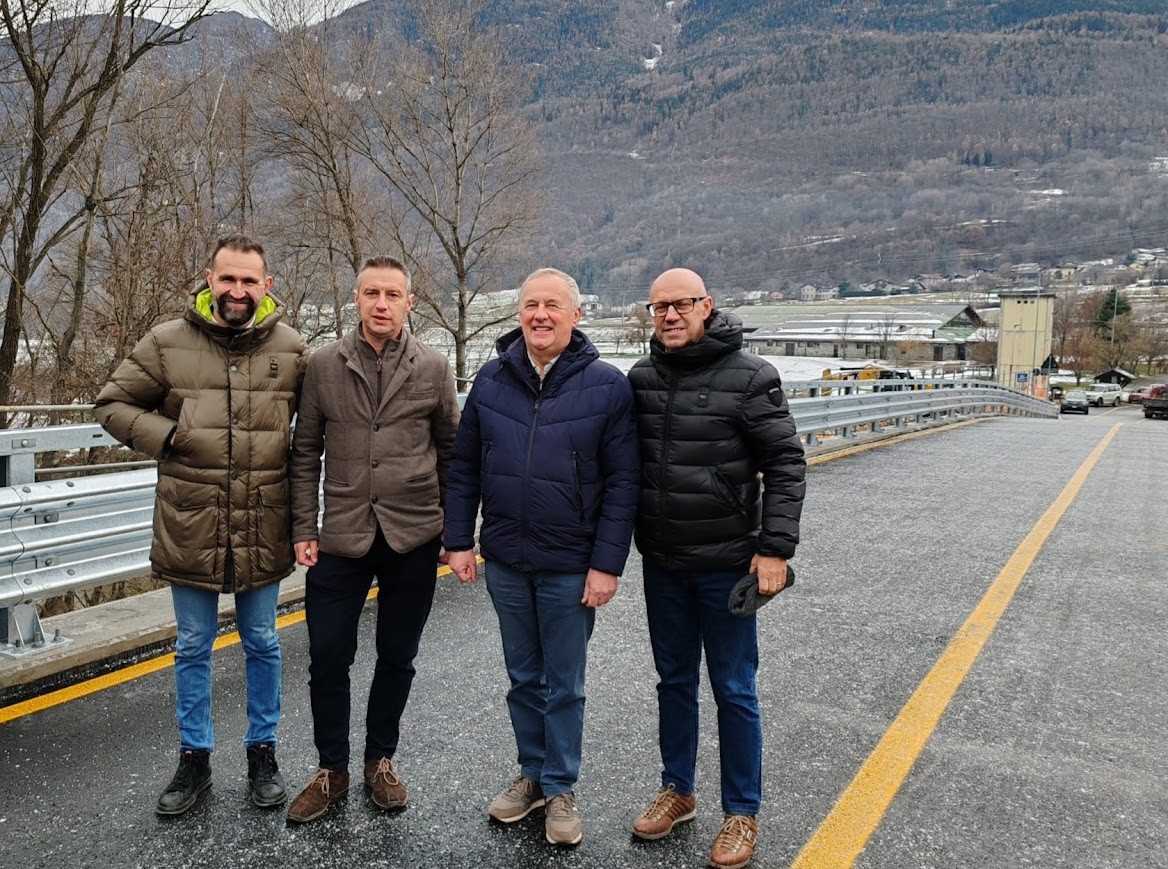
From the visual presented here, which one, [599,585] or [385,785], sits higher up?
[599,585]

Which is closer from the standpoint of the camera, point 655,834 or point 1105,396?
point 655,834

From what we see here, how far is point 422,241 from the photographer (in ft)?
94.4

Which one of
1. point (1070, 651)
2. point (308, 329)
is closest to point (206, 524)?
point (1070, 651)

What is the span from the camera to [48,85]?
1048 cm

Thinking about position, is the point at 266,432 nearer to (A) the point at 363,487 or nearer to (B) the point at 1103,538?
(A) the point at 363,487

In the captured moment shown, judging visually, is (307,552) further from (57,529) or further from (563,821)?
(57,529)

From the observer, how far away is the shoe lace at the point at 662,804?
3066 millimetres

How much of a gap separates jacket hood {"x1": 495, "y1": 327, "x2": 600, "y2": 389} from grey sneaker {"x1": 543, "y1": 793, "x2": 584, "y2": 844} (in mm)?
1413

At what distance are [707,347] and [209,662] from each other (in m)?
2.13

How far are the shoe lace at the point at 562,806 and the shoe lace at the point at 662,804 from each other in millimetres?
258

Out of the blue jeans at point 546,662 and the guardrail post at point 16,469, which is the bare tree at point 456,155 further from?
the blue jeans at point 546,662

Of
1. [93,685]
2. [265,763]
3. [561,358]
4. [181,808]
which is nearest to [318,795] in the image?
[265,763]

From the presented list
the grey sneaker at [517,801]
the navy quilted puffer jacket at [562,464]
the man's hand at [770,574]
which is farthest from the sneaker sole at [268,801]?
the man's hand at [770,574]

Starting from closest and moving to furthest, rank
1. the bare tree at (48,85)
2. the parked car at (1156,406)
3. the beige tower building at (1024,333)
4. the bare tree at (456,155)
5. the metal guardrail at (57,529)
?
the metal guardrail at (57,529), the bare tree at (48,85), the bare tree at (456,155), the parked car at (1156,406), the beige tower building at (1024,333)
